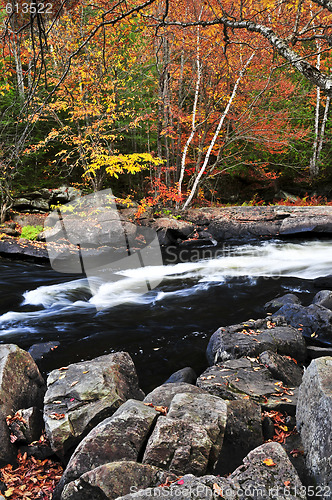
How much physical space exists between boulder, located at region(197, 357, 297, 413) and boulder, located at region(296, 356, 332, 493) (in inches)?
17.6

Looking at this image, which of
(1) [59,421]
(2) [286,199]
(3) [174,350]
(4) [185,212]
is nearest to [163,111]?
(4) [185,212]

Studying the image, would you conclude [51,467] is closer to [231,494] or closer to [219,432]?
[219,432]

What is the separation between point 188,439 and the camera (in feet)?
8.16

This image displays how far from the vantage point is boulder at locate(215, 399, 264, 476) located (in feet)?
8.78

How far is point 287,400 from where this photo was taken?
3320mm

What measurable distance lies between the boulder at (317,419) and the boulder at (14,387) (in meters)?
2.65

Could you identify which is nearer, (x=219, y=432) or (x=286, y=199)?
(x=219, y=432)

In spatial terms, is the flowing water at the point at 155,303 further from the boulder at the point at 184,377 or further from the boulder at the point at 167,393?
the boulder at the point at 167,393

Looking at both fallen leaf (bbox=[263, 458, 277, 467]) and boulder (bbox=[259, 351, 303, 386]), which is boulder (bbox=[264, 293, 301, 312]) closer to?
boulder (bbox=[259, 351, 303, 386])

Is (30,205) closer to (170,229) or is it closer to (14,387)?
(170,229)

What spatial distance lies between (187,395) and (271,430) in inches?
34.2

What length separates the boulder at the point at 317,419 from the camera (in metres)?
2.24

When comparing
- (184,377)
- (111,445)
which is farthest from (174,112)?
(111,445)

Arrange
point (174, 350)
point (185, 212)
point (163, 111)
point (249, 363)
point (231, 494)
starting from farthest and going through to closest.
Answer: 1. point (185, 212)
2. point (163, 111)
3. point (174, 350)
4. point (249, 363)
5. point (231, 494)
